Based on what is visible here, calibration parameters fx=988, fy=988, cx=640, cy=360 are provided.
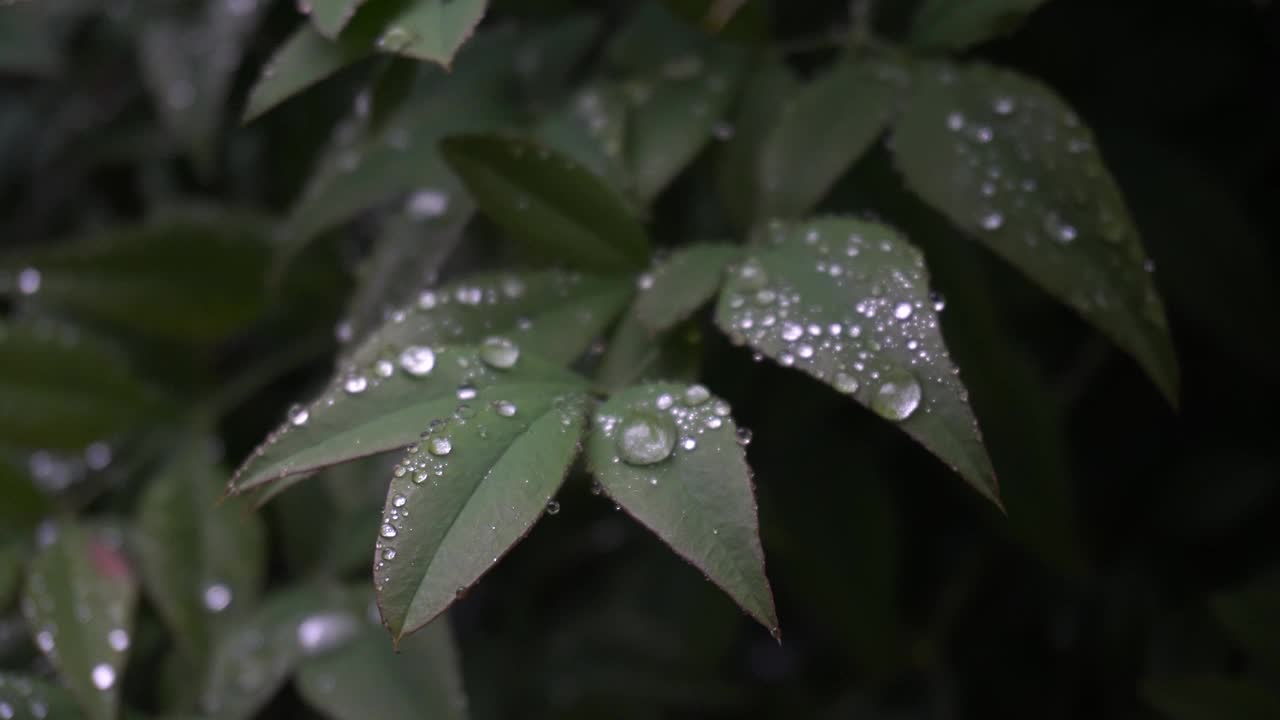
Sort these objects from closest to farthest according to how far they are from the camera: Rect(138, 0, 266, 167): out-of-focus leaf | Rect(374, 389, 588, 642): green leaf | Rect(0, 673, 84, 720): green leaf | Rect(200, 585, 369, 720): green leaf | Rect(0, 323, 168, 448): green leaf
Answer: Rect(374, 389, 588, 642): green leaf < Rect(0, 673, 84, 720): green leaf < Rect(200, 585, 369, 720): green leaf < Rect(0, 323, 168, 448): green leaf < Rect(138, 0, 266, 167): out-of-focus leaf

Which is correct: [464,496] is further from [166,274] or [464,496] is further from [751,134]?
[166,274]

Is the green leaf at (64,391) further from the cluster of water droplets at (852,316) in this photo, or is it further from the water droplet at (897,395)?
the water droplet at (897,395)

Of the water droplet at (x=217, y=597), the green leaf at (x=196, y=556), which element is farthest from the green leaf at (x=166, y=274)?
the water droplet at (x=217, y=597)

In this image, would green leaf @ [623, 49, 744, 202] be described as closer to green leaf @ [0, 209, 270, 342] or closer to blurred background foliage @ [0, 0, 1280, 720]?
blurred background foliage @ [0, 0, 1280, 720]

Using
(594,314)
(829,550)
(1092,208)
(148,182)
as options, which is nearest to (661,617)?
(829,550)

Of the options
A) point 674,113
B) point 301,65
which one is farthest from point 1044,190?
point 301,65

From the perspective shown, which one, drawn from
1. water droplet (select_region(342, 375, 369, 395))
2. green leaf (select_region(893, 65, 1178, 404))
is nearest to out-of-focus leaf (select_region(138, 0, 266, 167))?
water droplet (select_region(342, 375, 369, 395))
